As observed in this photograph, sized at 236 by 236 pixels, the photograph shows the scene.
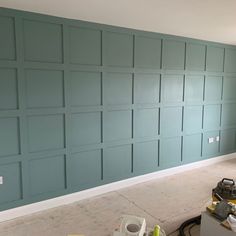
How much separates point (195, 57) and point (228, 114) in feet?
4.96

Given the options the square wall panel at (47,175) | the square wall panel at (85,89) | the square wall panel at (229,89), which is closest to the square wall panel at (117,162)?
the square wall panel at (47,175)

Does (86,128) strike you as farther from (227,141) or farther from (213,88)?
(227,141)

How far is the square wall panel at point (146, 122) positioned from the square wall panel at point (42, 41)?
57.6 inches

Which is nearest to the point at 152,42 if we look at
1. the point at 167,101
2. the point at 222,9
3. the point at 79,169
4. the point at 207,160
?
the point at 167,101

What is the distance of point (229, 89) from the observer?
4.80 metres

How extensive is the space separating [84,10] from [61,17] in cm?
37

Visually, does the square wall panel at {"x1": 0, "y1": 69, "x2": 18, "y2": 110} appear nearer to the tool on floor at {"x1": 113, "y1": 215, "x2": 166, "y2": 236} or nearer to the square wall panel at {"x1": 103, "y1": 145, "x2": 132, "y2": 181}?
the square wall panel at {"x1": 103, "y1": 145, "x2": 132, "y2": 181}

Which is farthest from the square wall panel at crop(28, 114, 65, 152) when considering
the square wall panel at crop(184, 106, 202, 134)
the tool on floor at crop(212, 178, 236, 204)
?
the square wall panel at crop(184, 106, 202, 134)

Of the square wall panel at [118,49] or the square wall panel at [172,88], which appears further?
the square wall panel at [172,88]

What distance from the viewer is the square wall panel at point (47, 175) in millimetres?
2870

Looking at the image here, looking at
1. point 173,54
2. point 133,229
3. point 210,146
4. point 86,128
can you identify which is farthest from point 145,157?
point 133,229

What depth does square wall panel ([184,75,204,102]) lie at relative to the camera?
416 centimetres

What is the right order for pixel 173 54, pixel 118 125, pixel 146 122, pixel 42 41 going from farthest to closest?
pixel 173 54
pixel 146 122
pixel 118 125
pixel 42 41

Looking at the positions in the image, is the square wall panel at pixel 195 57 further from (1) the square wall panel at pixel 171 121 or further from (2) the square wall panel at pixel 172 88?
(1) the square wall panel at pixel 171 121
